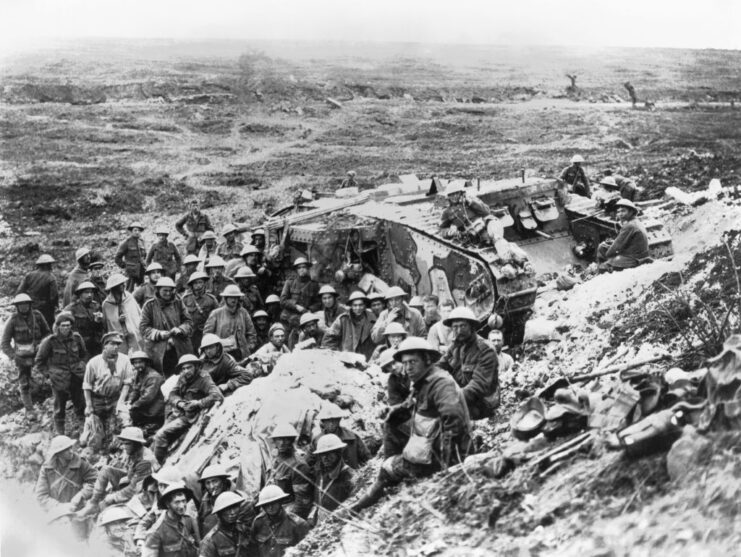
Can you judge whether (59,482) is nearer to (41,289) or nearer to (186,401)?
(186,401)

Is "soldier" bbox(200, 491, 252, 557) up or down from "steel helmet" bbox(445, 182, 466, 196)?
down

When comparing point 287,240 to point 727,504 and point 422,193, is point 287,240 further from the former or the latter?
point 727,504

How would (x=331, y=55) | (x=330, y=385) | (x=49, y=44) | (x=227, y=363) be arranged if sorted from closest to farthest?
(x=330, y=385) < (x=227, y=363) < (x=49, y=44) < (x=331, y=55)

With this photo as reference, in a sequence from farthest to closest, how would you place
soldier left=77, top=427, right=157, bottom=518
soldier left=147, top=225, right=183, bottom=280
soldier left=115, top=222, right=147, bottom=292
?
1. soldier left=115, top=222, right=147, bottom=292
2. soldier left=147, top=225, right=183, bottom=280
3. soldier left=77, top=427, right=157, bottom=518

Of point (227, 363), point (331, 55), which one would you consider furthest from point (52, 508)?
point (331, 55)

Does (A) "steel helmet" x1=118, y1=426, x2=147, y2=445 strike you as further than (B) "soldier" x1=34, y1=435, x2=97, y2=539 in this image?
No

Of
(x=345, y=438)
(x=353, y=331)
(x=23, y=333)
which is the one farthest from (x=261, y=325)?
(x=345, y=438)

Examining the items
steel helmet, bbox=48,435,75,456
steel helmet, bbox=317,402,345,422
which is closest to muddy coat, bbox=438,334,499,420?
steel helmet, bbox=317,402,345,422

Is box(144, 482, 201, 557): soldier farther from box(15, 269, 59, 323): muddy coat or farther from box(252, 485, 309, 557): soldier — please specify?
box(15, 269, 59, 323): muddy coat
